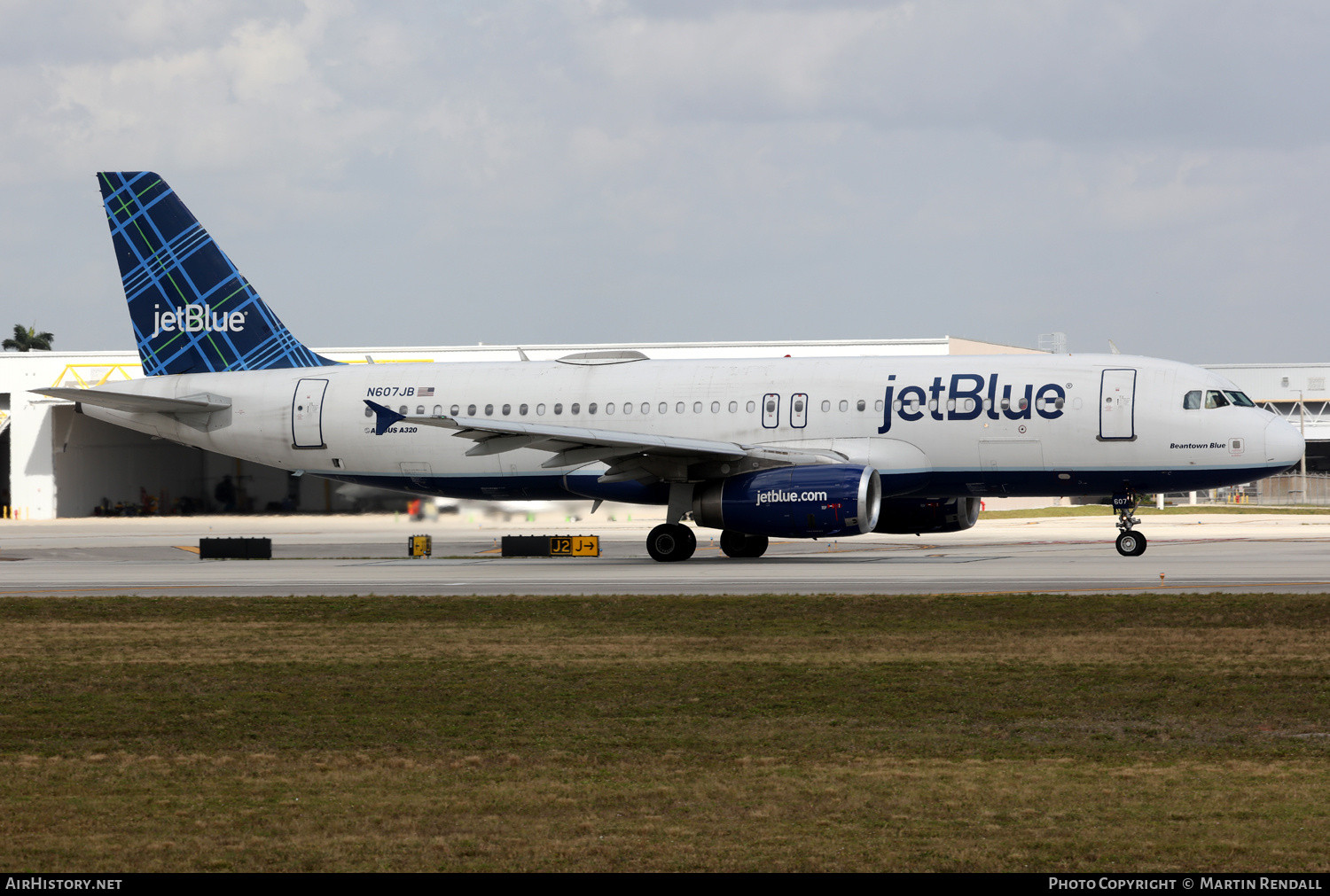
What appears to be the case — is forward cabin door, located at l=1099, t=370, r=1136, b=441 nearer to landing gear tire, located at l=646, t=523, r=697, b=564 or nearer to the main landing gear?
the main landing gear

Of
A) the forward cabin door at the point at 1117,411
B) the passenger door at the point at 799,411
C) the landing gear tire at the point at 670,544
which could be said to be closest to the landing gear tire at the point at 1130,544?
the forward cabin door at the point at 1117,411

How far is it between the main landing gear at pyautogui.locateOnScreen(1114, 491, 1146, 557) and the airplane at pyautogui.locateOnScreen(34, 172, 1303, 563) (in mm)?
47

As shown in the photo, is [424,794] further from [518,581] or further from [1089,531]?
[1089,531]

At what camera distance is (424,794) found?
30.5 ft

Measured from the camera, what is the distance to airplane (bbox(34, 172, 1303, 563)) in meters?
28.9

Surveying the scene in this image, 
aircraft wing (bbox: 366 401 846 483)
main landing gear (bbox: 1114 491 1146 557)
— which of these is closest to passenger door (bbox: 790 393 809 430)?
aircraft wing (bbox: 366 401 846 483)

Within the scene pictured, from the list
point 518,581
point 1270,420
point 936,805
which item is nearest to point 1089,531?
point 1270,420

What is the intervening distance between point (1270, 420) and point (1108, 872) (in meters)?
24.2

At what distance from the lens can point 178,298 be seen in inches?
1422

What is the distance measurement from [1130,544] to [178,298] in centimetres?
2478

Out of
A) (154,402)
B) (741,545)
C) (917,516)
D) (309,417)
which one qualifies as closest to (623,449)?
(741,545)

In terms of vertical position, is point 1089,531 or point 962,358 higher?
point 962,358

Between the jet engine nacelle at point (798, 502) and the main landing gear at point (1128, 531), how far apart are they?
18.2 ft

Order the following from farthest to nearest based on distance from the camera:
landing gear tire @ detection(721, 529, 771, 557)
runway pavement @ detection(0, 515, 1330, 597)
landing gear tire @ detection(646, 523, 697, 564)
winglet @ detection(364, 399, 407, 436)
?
landing gear tire @ detection(721, 529, 771, 557) < landing gear tire @ detection(646, 523, 697, 564) < winglet @ detection(364, 399, 407, 436) < runway pavement @ detection(0, 515, 1330, 597)
